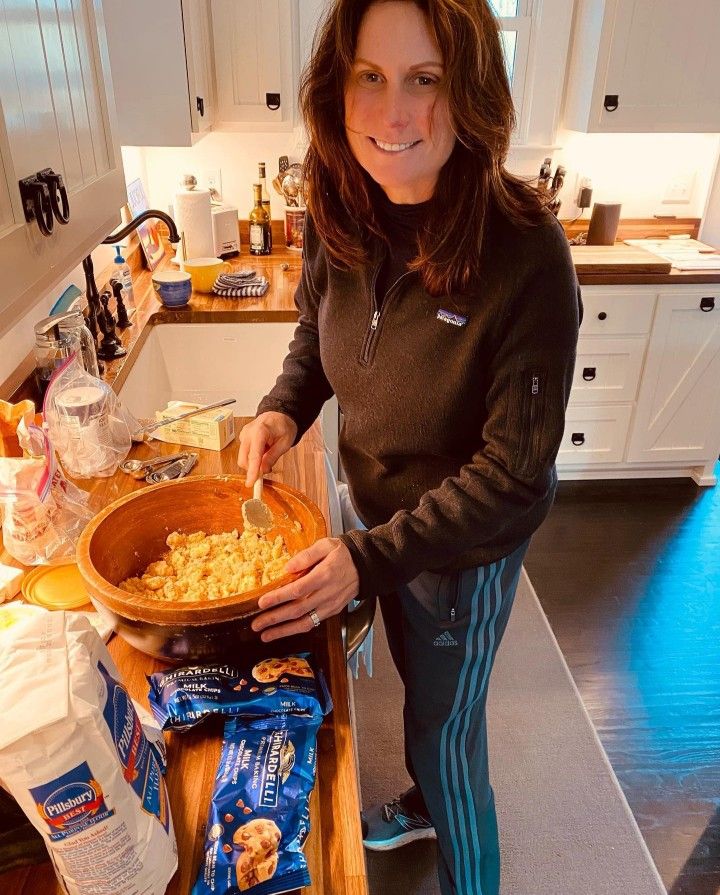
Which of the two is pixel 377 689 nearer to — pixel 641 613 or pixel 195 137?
pixel 641 613

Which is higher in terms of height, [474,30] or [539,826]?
[474,30]

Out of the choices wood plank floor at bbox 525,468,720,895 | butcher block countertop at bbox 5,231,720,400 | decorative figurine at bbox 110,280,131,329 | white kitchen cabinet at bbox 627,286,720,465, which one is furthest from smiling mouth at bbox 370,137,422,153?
white kitchen cabinet at bbox 627,286,720,465

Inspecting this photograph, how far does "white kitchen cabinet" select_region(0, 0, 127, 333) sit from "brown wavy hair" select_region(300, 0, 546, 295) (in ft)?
1.13

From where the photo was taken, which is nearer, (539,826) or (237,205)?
(539,826)

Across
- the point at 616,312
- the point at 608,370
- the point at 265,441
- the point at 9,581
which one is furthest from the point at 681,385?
the point at 9,581

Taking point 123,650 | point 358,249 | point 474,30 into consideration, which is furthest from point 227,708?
point 474,30

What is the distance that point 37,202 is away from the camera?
0.81 m

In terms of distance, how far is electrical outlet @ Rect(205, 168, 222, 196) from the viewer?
2.93 m

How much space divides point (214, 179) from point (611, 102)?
1603mm

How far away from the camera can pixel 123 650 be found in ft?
2.92

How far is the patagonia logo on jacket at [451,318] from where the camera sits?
95 cm

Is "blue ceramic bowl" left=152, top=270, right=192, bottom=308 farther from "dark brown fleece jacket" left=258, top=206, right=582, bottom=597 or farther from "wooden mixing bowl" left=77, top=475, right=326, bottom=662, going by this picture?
"wooden mixing bowl" left=77, top=475, right=326, bottom=662

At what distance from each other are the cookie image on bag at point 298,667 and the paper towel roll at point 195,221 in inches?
78.9

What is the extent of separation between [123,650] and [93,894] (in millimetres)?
341
